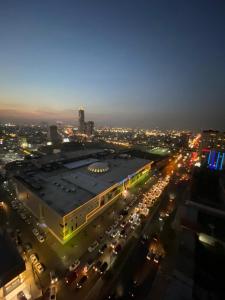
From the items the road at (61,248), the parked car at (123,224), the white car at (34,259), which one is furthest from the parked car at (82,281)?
the parked car at (123,224)

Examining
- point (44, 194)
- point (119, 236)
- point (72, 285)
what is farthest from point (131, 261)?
point (44, 194)

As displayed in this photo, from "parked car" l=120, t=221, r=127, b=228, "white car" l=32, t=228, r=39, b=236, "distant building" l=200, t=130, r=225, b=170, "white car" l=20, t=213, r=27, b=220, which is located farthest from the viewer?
"distant building" l=200, t=130, r=225, b=170

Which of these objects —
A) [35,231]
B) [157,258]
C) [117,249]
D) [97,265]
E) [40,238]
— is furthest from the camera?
[35,231]

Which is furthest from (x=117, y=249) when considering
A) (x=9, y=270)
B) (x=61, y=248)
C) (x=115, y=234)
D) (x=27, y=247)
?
(x=9, y=270)

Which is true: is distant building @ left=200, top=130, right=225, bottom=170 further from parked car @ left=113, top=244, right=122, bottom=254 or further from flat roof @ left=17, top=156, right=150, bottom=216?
parked car @ left=113, top=244, right=122, bottom=254

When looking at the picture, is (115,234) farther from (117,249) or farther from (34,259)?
(34,259)

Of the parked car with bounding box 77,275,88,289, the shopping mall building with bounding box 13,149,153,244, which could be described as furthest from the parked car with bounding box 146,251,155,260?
the shopping mall building with bounding box 13,149,153,244

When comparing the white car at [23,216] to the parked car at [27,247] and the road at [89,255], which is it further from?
the parked car at [27,247]
